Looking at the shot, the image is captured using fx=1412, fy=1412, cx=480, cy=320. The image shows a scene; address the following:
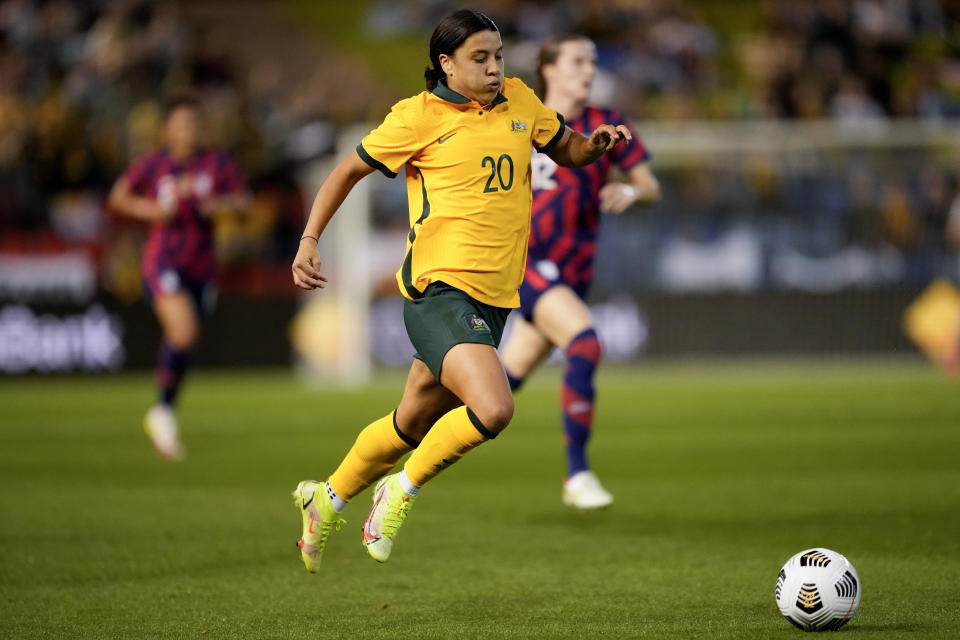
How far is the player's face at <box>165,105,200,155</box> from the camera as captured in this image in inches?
418

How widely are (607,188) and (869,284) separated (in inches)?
444

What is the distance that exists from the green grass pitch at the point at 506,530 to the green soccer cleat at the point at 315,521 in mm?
132

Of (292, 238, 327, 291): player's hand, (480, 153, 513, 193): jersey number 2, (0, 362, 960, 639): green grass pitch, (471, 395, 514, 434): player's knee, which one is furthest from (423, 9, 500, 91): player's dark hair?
(0, 362, 960, 639): green grass pitch

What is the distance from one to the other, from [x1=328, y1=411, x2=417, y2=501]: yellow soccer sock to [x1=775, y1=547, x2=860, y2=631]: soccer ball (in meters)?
1.63

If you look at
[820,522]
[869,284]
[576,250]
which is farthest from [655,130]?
[820,522]

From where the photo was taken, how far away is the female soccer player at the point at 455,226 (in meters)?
5.18

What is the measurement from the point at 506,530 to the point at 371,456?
154cm

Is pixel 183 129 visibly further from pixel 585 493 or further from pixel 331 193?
pixel 331 193

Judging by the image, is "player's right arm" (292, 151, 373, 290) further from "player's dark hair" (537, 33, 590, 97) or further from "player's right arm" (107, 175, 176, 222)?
"player's right arm" (107, 175, 176, 222)

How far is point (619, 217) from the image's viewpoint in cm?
1819

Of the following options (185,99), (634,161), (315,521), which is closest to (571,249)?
(634,161)

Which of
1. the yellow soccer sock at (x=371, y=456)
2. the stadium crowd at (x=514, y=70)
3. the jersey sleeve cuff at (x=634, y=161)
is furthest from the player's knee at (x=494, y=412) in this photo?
the stadium crowd at (x=514, y=70)

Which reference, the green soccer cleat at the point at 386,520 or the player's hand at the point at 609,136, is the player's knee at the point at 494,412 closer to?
the green soccer cleat at the point at 386,520

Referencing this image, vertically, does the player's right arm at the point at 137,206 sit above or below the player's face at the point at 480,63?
below
